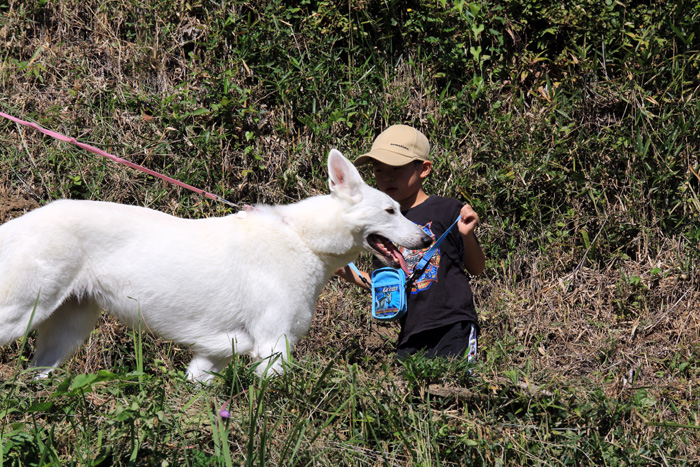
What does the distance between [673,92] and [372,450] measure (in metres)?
4.37

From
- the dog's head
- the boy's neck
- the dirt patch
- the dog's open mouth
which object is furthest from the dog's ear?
the dirt patch

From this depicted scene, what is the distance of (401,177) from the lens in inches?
166

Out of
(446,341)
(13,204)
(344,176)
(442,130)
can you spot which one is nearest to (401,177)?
(344,176)

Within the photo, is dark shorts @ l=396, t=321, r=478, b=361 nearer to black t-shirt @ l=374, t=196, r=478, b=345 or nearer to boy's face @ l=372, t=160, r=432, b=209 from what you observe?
black t-shirt @ l=374, t=196, r=478, b=345

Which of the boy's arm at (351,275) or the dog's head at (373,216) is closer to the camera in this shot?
the dog's head at (373,216)

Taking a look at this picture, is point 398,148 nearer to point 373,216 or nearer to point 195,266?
point 373,216

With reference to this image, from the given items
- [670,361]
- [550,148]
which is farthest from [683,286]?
[550,148]

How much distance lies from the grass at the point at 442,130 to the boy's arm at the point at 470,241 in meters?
0.73

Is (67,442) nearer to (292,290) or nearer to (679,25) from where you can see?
(292,290)

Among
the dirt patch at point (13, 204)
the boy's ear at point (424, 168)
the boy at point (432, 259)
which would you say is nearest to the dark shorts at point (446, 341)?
the boy at point (432, 259)

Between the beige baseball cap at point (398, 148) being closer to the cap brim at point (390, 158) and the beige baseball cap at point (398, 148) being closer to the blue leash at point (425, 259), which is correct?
→ the cap brim at point (390, 158)

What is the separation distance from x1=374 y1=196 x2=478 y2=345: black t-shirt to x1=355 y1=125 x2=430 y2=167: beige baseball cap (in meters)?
0.36

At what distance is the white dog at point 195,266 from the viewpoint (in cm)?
330

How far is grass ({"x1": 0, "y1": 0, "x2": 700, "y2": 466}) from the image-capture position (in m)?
5.19
